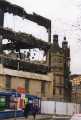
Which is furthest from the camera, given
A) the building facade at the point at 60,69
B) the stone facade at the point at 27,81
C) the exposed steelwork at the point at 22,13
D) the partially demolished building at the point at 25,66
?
the building facade at the point at 60,69

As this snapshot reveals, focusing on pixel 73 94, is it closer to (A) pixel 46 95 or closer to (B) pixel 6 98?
(A) pixel 46 95

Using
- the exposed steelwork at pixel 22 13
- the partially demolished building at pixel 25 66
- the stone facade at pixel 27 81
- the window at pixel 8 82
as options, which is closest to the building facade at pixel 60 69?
the partially demolished building at pixel 25 66

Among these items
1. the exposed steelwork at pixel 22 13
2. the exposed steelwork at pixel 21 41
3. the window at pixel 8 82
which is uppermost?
the exposed steelwork at pixel 22 13

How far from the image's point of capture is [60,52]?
250 feet

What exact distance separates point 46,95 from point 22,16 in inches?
438

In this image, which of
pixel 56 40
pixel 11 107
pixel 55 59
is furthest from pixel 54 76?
pixel 11 107

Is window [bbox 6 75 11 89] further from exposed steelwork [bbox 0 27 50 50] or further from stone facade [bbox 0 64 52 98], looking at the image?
exposed steelwork [bbox 0 27 50 50]

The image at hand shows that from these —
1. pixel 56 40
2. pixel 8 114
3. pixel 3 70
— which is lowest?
pixel 8 114

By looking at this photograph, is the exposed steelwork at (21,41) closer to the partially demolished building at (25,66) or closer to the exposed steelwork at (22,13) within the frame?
the partially demolished building at (25,66)

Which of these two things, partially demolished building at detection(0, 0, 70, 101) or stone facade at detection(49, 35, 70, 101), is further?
stone facade at detection(49, 35, 70, 101)

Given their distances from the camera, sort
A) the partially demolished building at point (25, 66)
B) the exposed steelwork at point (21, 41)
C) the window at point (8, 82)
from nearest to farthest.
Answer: the window at point (8, 82), the partially demolished building at point (25, 66), the exposed steelwork at point (21, 41)

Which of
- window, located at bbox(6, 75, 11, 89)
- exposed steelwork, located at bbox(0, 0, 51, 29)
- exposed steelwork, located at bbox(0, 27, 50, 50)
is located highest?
exposed steelwork, located at bbox(0, 0, 51, 29)

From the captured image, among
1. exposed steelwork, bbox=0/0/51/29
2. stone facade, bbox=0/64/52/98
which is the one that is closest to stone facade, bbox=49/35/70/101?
stone facade, bbox=0/64/52/98

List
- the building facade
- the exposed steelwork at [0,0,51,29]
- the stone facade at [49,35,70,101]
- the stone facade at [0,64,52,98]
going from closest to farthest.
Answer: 1. the stone facade at [0,64,52,98]
2. the exposed steelwork at [0,0,51,29]
3. the stone facade at [49,35,70,101]
4. the building facade
